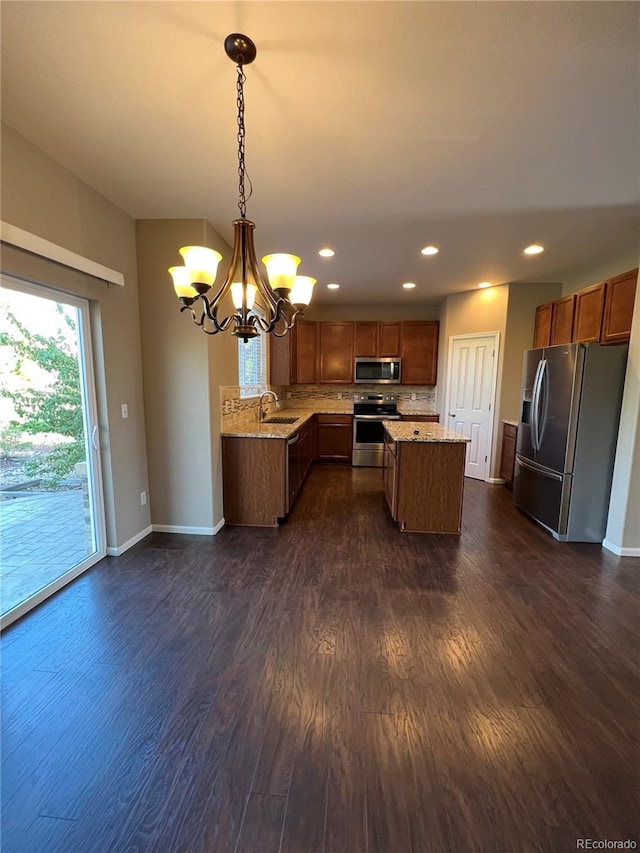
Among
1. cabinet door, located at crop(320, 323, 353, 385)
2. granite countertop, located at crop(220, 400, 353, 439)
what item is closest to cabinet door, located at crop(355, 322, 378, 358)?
cabinet door, located at crop(320, 323, 353, 385)

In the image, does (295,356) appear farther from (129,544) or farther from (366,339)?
(129,544)

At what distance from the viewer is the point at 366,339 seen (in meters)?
→ 5.97

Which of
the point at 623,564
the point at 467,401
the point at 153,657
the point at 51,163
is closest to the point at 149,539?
the point at 153,657

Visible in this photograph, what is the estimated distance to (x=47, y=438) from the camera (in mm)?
2312

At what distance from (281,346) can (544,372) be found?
11.7ft

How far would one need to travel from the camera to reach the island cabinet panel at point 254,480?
340cm

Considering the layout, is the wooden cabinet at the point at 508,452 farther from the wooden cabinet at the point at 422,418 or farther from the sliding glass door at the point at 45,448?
the sliding glass door at the point at 45,448

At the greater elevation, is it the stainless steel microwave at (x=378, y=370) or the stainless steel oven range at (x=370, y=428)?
the stainless steel microwave at (x=378, y=370)

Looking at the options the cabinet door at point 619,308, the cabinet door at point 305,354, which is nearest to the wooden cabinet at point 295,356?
the cabinet door at point 305,354

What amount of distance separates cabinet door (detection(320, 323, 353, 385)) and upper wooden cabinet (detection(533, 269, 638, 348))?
2.78 m

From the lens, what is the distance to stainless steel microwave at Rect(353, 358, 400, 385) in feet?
19.4

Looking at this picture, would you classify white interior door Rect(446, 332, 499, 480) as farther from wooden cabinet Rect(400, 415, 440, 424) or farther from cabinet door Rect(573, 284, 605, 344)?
cabinet door Rect(573, 284, 605, 344)

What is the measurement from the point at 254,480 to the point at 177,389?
3.60ft

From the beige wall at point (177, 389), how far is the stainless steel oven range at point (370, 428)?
282 cm
